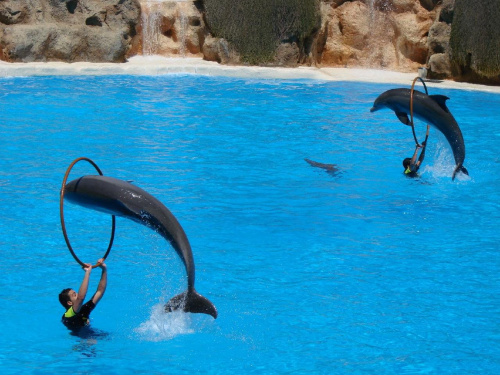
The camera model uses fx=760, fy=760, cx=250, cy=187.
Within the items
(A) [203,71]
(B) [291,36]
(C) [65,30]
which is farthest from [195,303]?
(B) [291,36]

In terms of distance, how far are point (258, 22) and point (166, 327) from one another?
14.3m

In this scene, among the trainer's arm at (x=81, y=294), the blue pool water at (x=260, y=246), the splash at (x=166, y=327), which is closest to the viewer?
the trainer's arm at (x=81, y=294)

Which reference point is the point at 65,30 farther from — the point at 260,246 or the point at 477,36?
the point at 260,246

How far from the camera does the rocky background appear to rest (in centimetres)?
1697

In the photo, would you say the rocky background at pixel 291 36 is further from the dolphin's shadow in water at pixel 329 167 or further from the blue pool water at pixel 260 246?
the dolphin's shadow in water at pixel 329 167

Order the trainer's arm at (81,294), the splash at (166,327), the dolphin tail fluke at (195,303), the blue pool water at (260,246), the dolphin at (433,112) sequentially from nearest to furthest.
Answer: the dolphin tail fluke at (195,303)
the trainer's arm at (81,294)
the blue pool water at (260,246)
the splash at (166,327)
the dolphin at (433,112)

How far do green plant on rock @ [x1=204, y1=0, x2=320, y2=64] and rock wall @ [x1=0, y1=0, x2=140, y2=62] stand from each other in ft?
7.65

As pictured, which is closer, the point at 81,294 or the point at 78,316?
the point at 81,294

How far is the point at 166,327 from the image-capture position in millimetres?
5707

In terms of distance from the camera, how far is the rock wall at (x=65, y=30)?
17516mm

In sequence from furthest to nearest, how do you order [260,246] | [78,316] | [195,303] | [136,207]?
[260,246] → [78,316] → [195,303] → [136,207]

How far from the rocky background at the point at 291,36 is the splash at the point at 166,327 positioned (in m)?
12.6

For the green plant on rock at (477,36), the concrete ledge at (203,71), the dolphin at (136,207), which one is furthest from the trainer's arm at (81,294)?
the green plant on rock at (477,36)

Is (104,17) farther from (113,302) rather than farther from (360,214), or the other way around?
(113,302)
